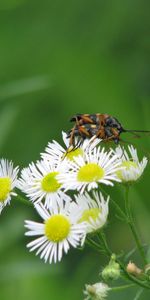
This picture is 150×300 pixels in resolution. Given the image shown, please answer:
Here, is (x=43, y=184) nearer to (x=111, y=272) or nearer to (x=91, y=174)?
(x=91, y=174)

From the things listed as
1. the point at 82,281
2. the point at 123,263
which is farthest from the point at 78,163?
the point at 82,281

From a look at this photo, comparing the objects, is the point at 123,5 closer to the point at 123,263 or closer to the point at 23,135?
the point at 23,135

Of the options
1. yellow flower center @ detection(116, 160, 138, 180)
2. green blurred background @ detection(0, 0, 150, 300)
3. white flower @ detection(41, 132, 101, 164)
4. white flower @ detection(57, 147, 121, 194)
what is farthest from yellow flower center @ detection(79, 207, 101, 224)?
green blurred background @ detection(0, 0, 150, 300)

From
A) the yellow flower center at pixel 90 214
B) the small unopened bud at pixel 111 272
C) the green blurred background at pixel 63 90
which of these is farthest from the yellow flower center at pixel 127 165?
the green blurred background at pixel 63 90

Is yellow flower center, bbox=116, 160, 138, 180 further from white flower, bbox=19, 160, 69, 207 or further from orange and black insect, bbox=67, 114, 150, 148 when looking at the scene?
white flower, bbox=19, 160, 69, 207

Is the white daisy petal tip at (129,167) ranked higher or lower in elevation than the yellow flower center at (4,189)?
lower

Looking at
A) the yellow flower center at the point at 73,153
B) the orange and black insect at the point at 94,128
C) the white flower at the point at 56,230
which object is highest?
the orange and black insect at the point at 94,128

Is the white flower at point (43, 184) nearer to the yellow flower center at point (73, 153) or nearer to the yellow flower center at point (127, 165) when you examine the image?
the yellow flower center at point (73, 153)
